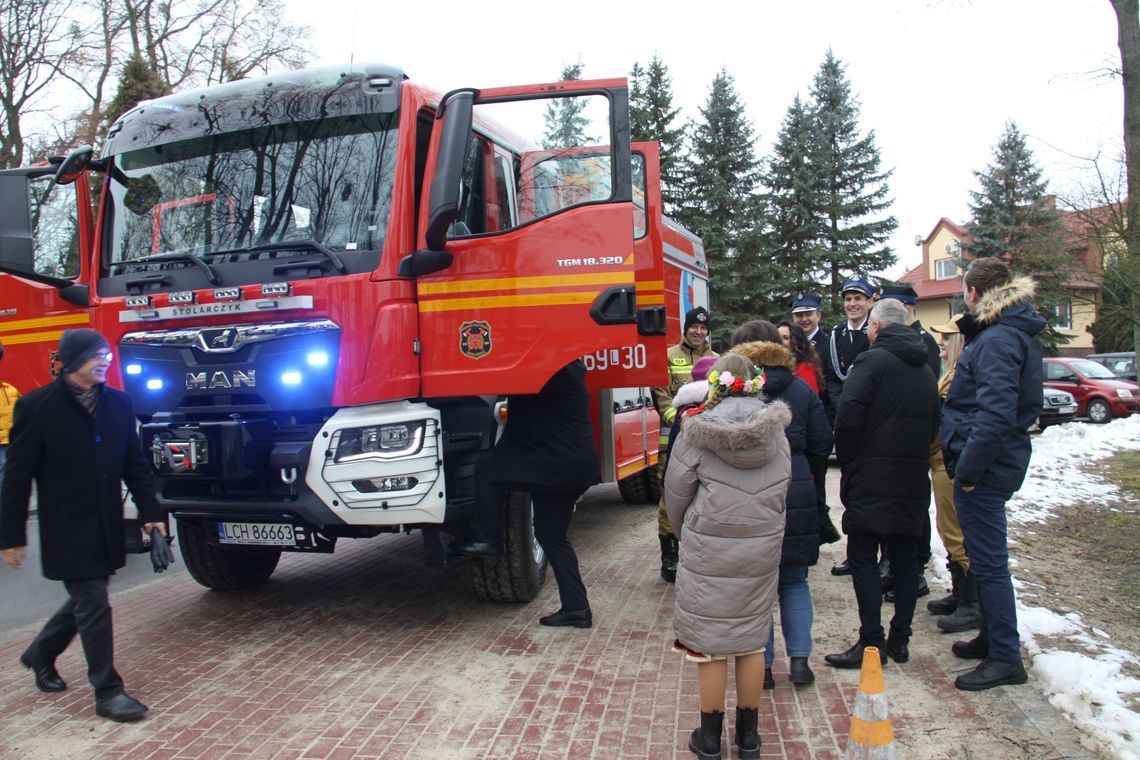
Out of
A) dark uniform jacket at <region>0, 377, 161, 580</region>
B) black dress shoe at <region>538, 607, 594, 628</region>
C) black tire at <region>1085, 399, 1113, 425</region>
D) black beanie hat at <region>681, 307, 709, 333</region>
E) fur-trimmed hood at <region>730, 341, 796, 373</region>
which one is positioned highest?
black beanie hat at <region>681, 307, 709, 333</region>

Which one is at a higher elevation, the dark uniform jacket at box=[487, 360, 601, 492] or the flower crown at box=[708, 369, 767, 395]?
the flower crown at box=[708, 369, 767, 395]

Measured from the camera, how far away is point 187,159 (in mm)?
5324

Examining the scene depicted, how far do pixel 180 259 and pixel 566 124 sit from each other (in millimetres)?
2485

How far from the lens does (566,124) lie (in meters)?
5.08

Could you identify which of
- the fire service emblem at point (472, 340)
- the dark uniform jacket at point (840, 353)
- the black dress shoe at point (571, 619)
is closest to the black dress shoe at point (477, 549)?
the black dress shoe at point (571, 619)

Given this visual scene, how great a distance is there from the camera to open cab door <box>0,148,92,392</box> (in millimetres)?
5133

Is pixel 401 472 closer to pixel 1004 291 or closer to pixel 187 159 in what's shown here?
pixel 187 159

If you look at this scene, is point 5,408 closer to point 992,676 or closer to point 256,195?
point 256,195

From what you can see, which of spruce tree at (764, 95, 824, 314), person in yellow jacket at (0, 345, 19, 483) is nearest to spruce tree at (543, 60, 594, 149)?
person in yellow jacket at (0, 345, 19, 483)

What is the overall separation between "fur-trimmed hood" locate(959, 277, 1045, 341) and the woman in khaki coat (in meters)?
1.47

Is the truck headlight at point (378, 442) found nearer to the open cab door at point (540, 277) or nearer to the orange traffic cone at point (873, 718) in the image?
the open cab door at point (540, 277)

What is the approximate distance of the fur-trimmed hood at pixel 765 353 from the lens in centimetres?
425

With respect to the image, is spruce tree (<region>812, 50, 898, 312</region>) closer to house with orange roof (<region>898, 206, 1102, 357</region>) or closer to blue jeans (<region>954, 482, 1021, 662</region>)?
house with orange roof (<region>898, 206, 1102, 357</region>)

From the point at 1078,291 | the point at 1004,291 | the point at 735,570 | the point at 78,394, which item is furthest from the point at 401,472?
the point at 1078,291
